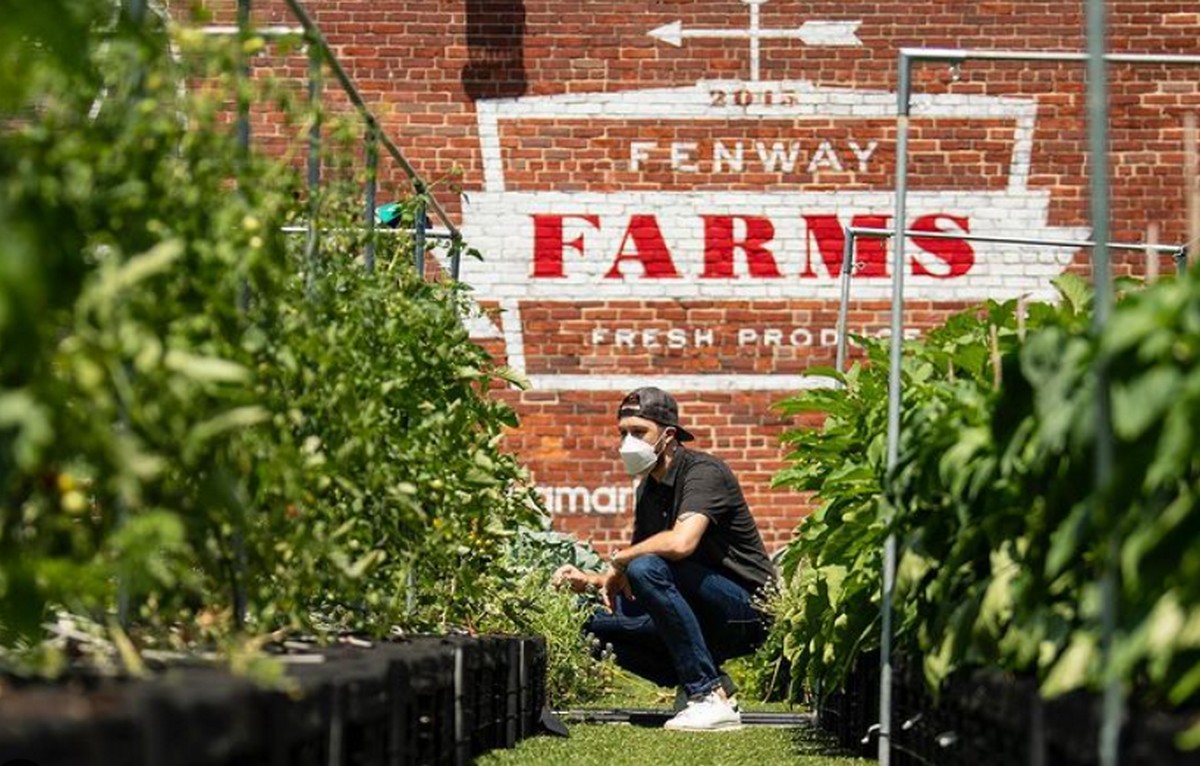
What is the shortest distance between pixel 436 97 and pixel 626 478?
224 cm

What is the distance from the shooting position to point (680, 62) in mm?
12016

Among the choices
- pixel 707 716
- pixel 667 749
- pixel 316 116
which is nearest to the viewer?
pixel 316 116

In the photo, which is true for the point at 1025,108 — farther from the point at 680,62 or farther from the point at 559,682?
the point at 559,682

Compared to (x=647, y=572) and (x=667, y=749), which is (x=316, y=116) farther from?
(x=647, y=572)

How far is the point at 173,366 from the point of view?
2285 mm

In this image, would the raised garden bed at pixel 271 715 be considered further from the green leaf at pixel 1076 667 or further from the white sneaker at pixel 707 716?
the white sneaker at pixel 707 716

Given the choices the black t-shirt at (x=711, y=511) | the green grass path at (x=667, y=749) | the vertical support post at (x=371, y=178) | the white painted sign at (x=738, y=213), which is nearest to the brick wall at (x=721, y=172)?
the white painted sign at (x=738, y=213)

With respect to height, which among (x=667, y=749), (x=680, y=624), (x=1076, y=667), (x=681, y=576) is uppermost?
(x=1076, y=667)

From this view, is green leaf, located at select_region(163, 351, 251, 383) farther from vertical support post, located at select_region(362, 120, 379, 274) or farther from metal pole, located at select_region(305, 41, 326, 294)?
vertical support post, located at select_region(362, 120, 379, 274)

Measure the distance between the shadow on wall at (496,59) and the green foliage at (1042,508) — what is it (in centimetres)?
652

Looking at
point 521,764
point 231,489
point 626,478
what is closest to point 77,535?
point 231,489

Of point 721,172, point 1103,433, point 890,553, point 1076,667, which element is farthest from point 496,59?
point 1103,433

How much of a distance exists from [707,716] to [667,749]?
3.13 ft

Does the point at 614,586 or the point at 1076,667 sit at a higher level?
the point at 1076,667
